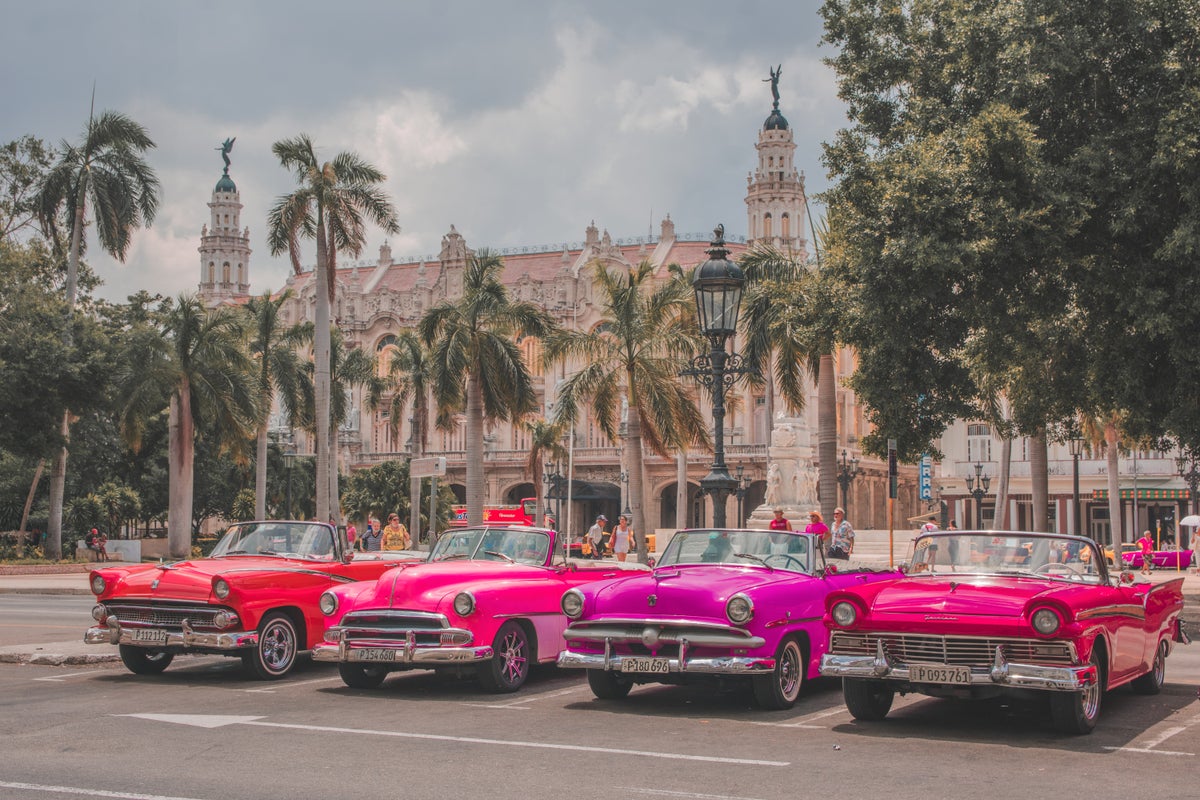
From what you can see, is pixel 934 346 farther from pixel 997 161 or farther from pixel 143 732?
pixel 143 732

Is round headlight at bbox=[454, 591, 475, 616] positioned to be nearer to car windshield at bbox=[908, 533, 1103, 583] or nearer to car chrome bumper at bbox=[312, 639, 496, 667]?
car chrome bumper at bbox=[312, 639, 496, 667]

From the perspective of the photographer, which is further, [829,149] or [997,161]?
[829,149]

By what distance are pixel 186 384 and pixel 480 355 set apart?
1165 cm

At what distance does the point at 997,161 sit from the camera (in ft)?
58.7

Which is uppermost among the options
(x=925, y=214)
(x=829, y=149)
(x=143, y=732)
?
(x=829, y=149)

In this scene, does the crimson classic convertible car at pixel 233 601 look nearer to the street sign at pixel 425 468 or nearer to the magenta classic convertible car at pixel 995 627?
the magenta classic convertible car at pixel 995 627

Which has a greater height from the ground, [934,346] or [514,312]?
[514,312]

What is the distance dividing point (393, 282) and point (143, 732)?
84.1m

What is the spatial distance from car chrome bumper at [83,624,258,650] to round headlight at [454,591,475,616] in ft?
7.55

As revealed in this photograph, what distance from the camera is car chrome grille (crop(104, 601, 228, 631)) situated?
11898 mm

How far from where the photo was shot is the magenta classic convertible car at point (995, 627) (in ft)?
28.2

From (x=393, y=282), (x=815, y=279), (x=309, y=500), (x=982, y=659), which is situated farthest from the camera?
(x=393, y=282)

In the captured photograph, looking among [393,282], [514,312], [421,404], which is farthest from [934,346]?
[393,282]

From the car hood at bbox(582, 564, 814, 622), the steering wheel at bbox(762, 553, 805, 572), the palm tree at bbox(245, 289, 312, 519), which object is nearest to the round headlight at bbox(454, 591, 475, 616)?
the car hood at bbox(582, 564, 814, 622)
